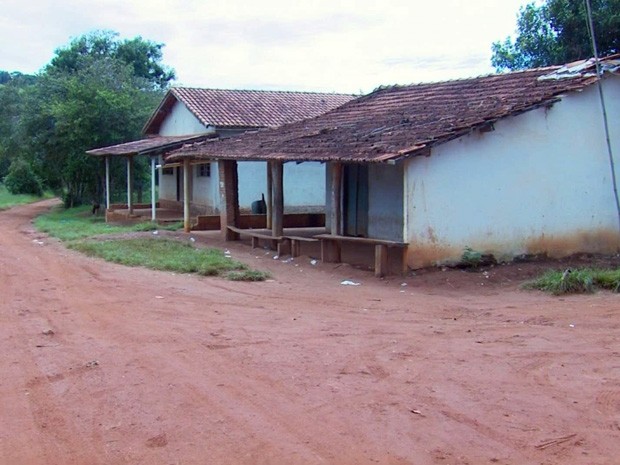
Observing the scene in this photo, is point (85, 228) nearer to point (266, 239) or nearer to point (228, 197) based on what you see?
point (228, 197)

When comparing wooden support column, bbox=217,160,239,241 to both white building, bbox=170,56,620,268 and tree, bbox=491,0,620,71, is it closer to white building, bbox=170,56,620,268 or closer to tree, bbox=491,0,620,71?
white building, bbox=170,56,620,268

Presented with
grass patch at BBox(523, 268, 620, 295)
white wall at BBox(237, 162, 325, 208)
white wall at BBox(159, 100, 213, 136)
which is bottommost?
grass patch at BBox(523, 268, 620, 295)

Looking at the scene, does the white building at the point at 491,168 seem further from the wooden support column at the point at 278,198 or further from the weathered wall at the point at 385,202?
the wooden support column at the point at 278,198

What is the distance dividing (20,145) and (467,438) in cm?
3388

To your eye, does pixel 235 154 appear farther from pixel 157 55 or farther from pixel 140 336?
pixel 157 55

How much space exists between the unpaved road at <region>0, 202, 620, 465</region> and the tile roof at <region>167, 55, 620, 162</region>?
3277 millimetres

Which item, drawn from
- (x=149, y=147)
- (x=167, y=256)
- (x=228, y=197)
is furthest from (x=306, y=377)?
(x=149, y=147)

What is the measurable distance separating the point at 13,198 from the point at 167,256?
33.5m

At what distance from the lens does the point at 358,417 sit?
5715 mm

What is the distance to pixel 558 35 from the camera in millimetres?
25406

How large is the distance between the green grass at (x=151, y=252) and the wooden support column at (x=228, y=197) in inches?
71.3

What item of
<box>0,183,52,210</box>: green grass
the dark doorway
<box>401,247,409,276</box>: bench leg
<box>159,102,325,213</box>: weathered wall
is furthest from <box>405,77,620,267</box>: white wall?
<box>0,183,52,210</box>: green grass

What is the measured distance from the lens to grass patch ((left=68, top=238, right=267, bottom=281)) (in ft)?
47.3

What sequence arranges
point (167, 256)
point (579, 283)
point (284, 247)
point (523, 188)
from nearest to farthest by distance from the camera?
point (579, 283) → point (523, 188) → point (167, 256) → point (284, 247)
